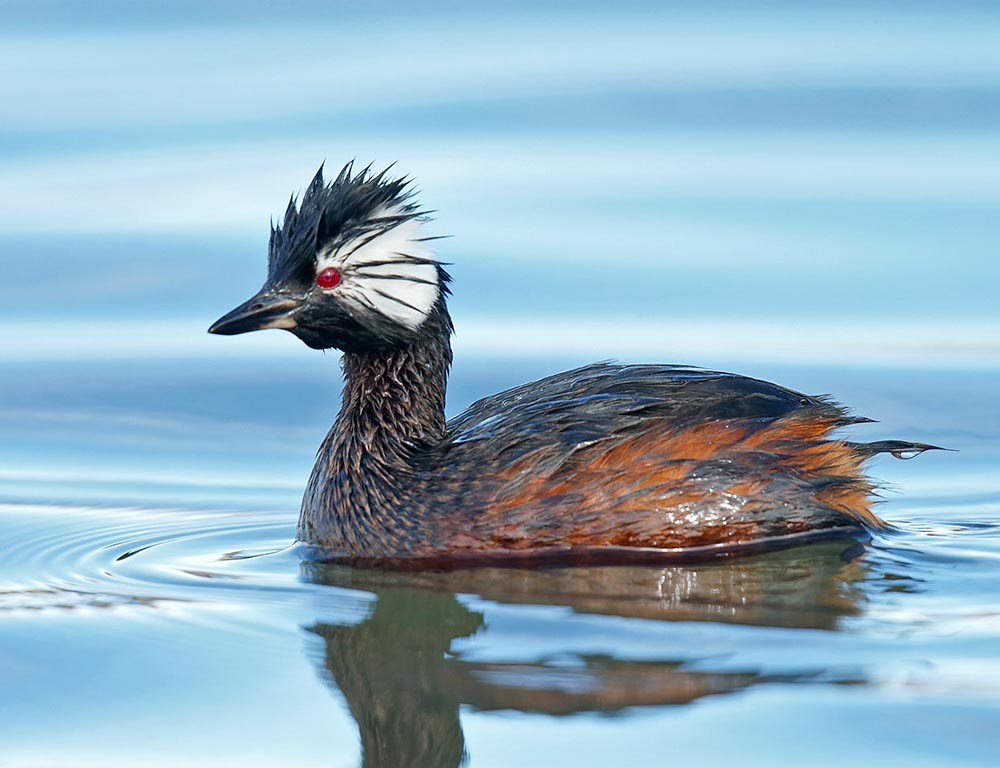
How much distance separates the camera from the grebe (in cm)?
769

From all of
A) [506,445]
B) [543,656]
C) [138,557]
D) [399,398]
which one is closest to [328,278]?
[399,398]

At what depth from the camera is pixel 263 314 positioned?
8.08m

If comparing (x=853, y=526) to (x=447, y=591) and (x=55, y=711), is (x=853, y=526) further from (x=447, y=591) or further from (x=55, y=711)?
(x=55, y=711)

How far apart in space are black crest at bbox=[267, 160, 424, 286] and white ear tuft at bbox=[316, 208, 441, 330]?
3 centimetres

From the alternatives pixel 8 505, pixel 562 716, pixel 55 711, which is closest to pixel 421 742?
pixel 562 716

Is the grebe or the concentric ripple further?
the grebe

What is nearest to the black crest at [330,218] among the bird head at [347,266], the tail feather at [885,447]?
the bird head at [347,266]

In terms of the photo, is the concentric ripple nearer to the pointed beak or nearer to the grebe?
the grebe

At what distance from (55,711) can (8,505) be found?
121 inches

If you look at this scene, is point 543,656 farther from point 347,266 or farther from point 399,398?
point 347,266

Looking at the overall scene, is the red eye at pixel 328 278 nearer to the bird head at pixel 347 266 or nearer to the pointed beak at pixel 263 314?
the bird head at pixel 347 266

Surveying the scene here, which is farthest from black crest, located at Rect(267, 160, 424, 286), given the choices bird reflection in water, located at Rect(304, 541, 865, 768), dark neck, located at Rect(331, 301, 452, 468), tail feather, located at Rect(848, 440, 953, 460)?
tail feather, located at Rect(848, 440, 953, 460)

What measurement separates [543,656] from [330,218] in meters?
2.47

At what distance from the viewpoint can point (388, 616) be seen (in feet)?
23.0
